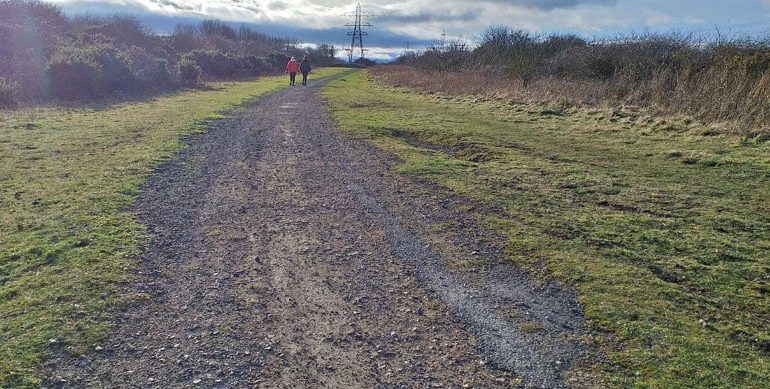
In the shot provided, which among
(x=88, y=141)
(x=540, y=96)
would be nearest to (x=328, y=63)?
(x=540, y=96)

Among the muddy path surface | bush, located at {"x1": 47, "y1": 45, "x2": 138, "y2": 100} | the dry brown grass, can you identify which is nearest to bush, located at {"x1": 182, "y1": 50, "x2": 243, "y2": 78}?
bush, located at {"x1": 47, "y1": 45, "x2": 138, "y2": 100}

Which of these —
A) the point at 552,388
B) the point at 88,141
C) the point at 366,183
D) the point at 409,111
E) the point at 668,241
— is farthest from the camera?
the point at 409,111

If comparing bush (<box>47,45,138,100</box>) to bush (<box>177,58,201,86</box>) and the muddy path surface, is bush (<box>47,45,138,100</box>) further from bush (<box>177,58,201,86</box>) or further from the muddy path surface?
the muddy path surface

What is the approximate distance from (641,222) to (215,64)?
126 feet

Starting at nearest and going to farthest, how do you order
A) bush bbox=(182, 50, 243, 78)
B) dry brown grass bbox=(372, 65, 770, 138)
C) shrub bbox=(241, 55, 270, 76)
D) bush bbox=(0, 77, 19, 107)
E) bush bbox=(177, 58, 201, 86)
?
dry brown grass bbox=(372, 65, 770, 138) → bush bbox=(0, 77, 19, 107) → bush bbox=(177, 58, 201, 86) → bush bbox=(182, 50, 243, 78) → shrub bbox=(241, 55, 270, 76)

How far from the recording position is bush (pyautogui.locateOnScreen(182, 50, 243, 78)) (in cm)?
3772

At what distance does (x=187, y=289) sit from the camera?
12.8ft

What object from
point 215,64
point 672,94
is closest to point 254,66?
point 215,64

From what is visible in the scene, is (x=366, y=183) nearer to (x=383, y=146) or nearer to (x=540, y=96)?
(x=383, y=146)

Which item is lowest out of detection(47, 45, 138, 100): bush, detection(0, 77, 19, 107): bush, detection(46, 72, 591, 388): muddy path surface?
detection(46, 72, 591, 388): muddy path surface

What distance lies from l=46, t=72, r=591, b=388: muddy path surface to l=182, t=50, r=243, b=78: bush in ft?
111

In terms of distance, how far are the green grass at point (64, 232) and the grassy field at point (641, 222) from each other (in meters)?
3.29

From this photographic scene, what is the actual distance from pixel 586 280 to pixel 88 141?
9.79m

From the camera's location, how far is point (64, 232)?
4988mm
